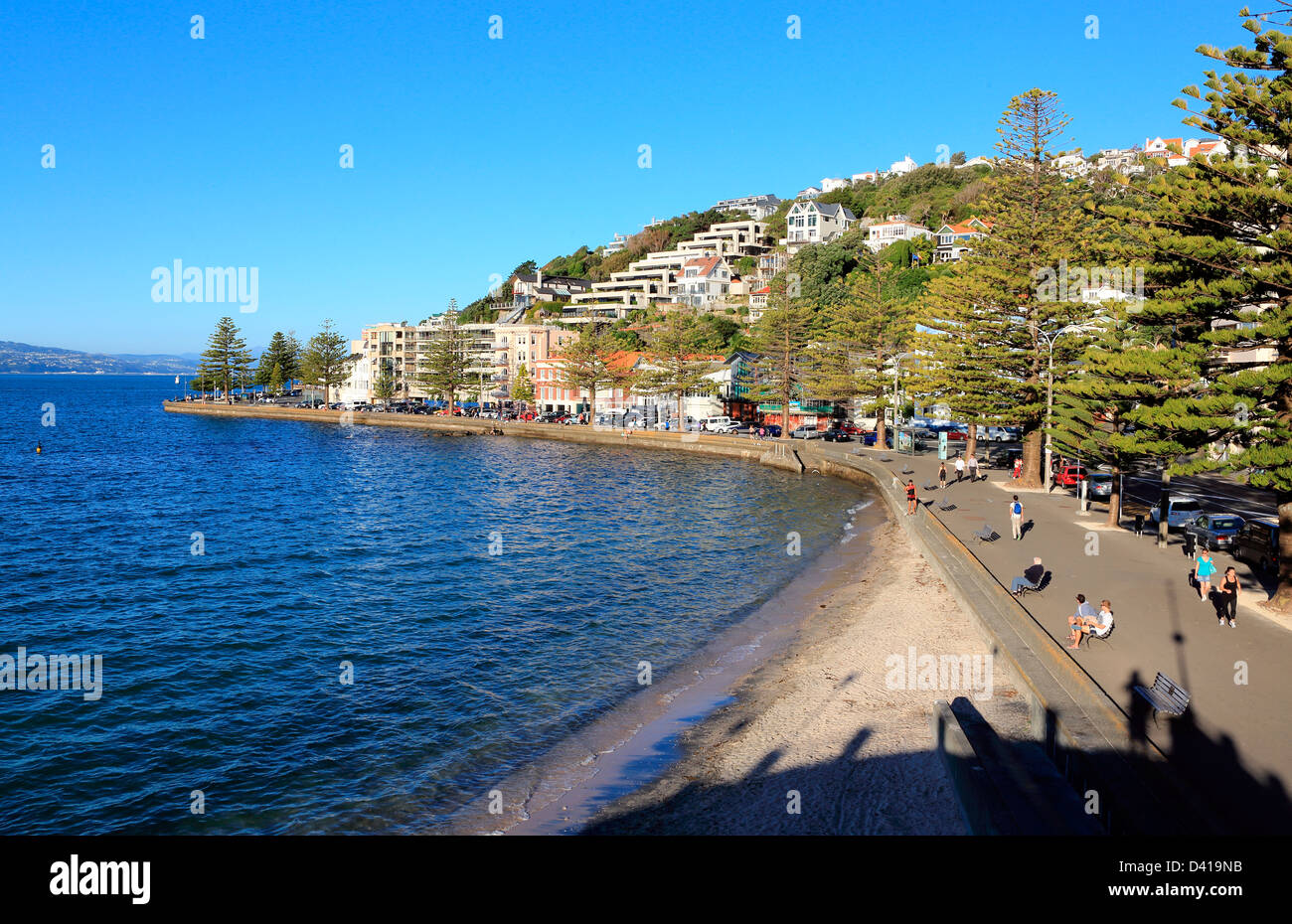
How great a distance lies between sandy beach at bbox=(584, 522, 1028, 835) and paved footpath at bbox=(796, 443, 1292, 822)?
2.04m

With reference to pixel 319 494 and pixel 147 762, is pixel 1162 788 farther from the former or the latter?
pixel 319 494

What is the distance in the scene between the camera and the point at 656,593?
27.2 metres

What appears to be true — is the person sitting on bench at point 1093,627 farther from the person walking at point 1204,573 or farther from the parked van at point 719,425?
the parked van at point 719,425

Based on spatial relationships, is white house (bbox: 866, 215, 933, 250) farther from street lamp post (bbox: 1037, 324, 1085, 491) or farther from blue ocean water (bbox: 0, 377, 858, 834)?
street lamp post (bbox: 1037, 324, 1085, 491)

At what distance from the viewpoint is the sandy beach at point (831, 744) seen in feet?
41.7

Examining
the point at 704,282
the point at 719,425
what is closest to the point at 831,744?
the point at 719,425

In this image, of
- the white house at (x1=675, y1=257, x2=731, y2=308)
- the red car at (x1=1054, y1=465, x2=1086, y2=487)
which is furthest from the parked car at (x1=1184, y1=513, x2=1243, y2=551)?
the white house at (x1=675, y1=257, x2=731, y2=308)

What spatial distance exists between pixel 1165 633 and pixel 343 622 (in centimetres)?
2109

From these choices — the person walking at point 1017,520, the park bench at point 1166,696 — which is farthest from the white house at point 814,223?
the park bench at point 1166,696

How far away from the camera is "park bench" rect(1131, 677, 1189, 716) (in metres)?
12.1

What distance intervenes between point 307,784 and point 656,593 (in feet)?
46.5

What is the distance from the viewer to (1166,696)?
12.3 metres

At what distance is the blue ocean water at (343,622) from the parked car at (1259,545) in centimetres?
1313
